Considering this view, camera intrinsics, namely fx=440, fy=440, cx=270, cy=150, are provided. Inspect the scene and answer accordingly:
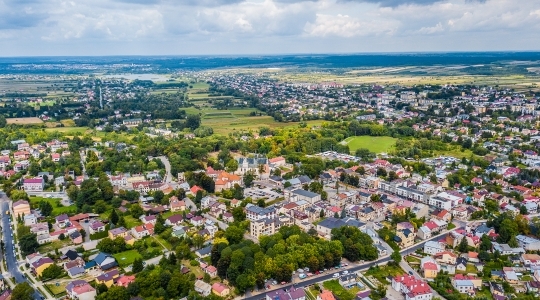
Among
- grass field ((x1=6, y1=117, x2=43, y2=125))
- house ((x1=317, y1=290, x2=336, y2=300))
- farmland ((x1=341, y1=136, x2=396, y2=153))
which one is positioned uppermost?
grass field ((x1=6, y1=117, x2=43, y2=125))

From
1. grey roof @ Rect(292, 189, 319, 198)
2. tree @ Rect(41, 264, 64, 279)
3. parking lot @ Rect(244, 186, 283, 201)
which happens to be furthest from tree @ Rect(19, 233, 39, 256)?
grey roof @ Rect(292, 189, 319, 198)

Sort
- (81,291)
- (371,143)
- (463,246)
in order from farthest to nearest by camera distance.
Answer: (371,143) < (463,246) < (81,291)

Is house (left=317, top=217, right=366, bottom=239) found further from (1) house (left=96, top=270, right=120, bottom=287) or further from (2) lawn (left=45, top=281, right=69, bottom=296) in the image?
(2) lawn (left=45, top=281, right=69, bottom=296)

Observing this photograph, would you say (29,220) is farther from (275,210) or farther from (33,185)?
(275,210)

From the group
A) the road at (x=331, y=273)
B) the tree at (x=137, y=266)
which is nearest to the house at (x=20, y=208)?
the tree at (x=137, y=266)

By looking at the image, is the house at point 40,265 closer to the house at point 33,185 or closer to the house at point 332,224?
the house at point 33,185

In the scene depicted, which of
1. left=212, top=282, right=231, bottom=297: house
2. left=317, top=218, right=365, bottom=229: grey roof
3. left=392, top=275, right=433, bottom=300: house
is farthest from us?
left=317, top=218, right=365, bottom=229: grey roof

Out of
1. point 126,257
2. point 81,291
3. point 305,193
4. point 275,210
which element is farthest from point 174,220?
point 305,193

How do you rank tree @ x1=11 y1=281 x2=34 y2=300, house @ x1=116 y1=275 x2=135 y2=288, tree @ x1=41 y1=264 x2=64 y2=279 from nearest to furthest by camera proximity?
tree @ x1=11 y1=281 x2=34 y2=300, house @ x1=116 y1=275 x2=135 y2=288, tree @ x1=41 y1=264 x2=64 y2=279
